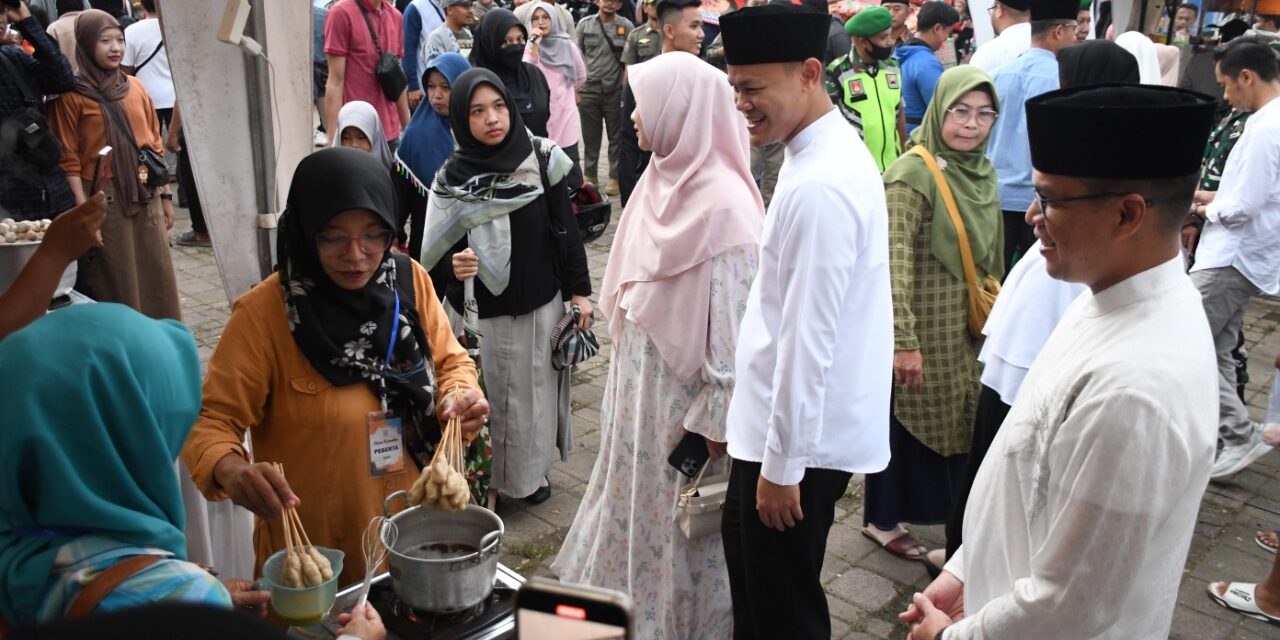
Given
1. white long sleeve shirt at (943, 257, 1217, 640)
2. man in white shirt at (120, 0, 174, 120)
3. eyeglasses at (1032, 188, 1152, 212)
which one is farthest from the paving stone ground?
man in white shirt at (120, 0, 174, 120)

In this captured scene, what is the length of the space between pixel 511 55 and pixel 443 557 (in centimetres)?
521

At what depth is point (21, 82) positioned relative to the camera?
5.44 m

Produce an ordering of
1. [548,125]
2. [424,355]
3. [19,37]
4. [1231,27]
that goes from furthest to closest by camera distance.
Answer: [1231,27] < [548,125] < [19,37] < [424,355]

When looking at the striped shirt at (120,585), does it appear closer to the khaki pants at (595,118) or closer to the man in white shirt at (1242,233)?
the man in white shirt at (1242,233)

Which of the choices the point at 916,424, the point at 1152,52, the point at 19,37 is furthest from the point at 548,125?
the point at 916,424

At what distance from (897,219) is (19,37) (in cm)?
500

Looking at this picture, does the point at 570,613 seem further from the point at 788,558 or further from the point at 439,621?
the point at 788,558

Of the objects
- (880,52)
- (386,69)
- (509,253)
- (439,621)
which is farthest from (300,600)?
(386,69)

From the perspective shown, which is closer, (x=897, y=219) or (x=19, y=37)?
(x=897, y=219)

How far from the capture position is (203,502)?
11.3ft

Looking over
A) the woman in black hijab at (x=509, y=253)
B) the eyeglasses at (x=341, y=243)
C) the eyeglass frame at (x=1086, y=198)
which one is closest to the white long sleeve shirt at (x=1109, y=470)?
the eyeglass frame at (x=1086, y=198)

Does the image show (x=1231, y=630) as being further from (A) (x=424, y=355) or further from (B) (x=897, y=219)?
(A) (x=424, y=355)

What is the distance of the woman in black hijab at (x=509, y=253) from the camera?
4375 millimetres

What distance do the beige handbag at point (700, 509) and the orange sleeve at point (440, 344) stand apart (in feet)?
3.15
